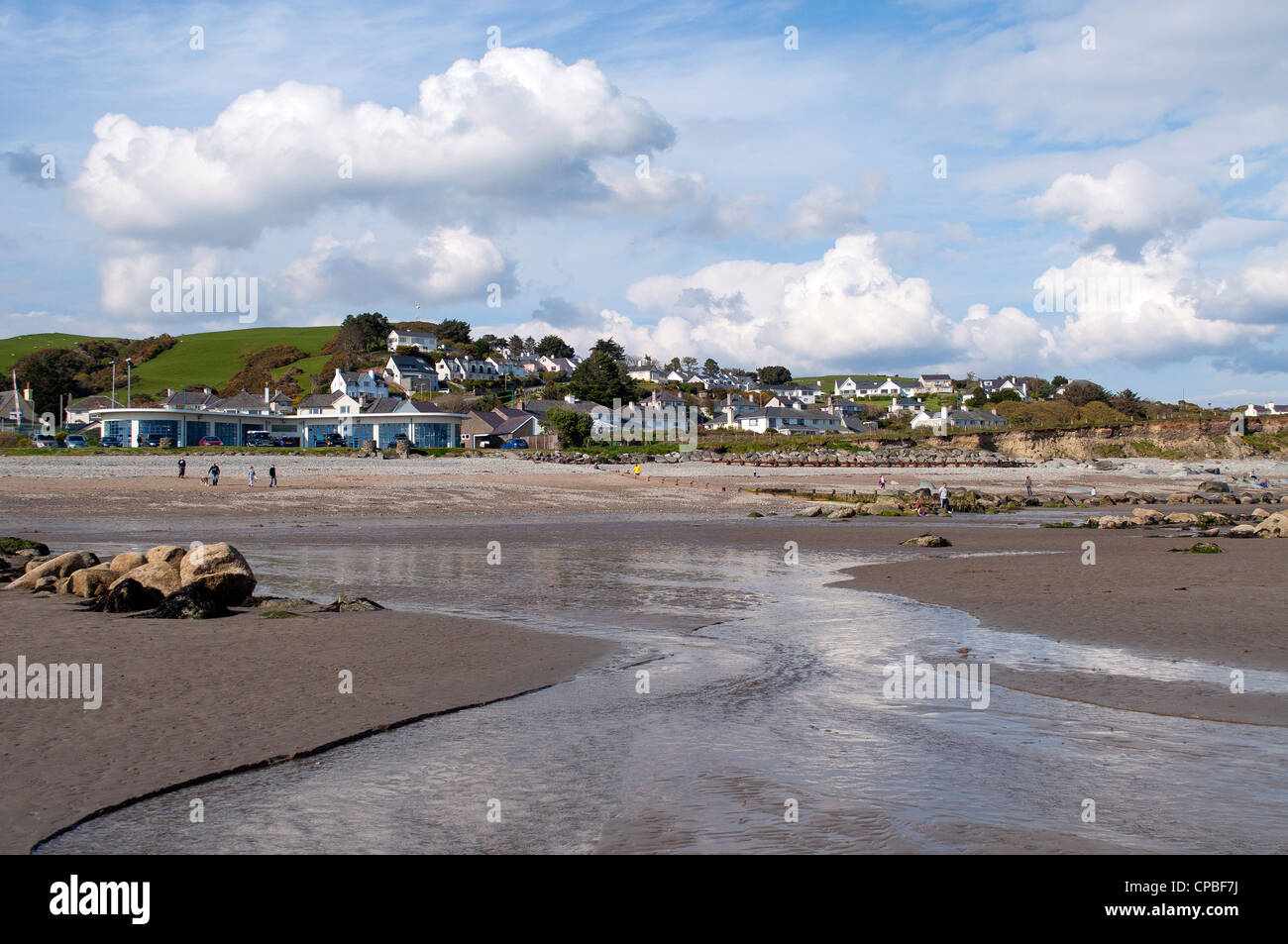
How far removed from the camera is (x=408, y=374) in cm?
13288

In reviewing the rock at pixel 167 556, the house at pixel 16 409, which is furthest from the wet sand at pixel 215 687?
the house at pixel 16 409

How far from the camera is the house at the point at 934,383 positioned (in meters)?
190

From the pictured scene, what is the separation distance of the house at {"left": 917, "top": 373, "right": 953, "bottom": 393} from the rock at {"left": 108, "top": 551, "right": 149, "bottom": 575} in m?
187

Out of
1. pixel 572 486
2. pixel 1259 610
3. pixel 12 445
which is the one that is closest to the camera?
→ pixel 1259 610

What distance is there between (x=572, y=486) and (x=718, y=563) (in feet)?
87.3

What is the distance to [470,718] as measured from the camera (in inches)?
350

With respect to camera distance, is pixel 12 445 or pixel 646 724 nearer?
pixel 646 724

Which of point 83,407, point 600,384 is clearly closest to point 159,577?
point 600,384

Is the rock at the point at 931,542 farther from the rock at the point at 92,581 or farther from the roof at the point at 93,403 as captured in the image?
the roof at the point at 93,403

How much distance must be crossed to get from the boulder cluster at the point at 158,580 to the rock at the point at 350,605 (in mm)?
1395

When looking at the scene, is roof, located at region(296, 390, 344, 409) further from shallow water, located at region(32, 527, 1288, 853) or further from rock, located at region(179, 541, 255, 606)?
shallow water, located at region(32, 527, 1288, 853)
